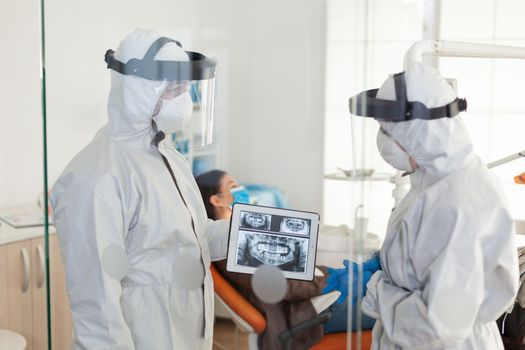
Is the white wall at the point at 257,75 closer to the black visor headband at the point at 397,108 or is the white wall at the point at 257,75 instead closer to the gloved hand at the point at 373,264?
the black visor headband at the point at 397,108

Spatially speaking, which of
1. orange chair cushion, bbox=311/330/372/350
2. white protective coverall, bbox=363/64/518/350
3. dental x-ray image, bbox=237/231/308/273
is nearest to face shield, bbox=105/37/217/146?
dental x-ray image, bbox=237/231/308/273

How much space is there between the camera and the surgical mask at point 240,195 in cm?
130

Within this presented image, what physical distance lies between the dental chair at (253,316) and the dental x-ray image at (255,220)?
0.39ft

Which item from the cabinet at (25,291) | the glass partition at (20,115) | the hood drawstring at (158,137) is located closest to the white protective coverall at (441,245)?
the hood drawstring at (158,137)

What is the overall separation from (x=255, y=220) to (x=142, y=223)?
221 millimetres

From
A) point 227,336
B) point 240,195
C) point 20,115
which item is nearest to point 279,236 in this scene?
point 240,195

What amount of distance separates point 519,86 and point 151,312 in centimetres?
108

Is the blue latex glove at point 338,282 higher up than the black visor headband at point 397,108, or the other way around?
the black visor headband at point 397,108

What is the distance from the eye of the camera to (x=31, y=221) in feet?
8.05

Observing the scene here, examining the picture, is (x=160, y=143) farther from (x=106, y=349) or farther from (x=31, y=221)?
(x=31, y=221)

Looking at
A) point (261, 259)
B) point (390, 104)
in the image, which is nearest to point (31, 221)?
point (261, 259)

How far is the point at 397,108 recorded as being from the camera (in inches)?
50.8

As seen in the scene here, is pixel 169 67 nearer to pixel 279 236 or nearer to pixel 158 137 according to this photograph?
pixel 158 137

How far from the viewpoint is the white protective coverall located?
4.16 ft
